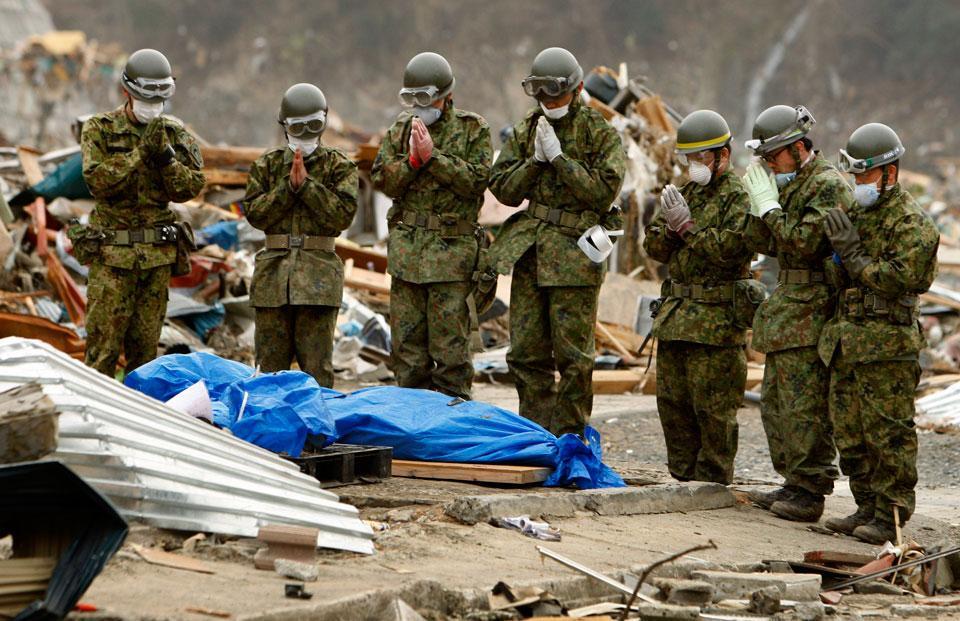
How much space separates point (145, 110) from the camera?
27.8 feet

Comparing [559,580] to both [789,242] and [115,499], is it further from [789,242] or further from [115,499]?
[789,242]

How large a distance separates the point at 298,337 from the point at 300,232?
68cm

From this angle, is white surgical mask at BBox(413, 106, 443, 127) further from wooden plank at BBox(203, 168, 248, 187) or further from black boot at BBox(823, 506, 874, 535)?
wooden plank at BBox(203, 168, 248, 187)

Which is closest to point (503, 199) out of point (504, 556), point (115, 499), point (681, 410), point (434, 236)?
point (434, 236)

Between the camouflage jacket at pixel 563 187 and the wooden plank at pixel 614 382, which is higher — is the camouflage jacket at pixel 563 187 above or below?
above

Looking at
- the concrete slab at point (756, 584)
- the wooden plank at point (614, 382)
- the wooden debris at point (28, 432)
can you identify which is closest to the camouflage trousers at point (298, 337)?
the concrete slab at point (756, 584)

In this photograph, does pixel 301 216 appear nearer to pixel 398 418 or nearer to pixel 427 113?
pixel 427 113

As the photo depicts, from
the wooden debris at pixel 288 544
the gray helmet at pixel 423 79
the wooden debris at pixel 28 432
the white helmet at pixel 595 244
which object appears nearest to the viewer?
the wooden debris at pixel 28 432

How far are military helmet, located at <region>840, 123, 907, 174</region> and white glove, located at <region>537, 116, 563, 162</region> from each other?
5.52 feet

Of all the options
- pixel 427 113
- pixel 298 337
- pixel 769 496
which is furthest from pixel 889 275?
pixel 298 337

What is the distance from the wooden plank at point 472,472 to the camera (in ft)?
23.1

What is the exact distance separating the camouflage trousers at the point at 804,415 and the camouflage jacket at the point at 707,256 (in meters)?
0.39

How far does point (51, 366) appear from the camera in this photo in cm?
566

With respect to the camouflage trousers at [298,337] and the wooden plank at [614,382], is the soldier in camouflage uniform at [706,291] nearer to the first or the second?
the camouflage trousers at [298,337]
